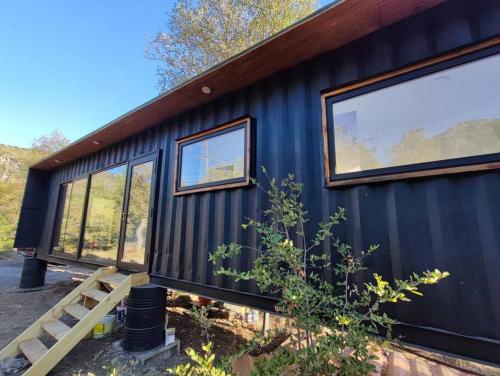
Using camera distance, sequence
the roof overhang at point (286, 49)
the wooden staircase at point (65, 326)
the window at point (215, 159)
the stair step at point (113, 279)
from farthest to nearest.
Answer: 1. the stair step at point (113, 279)
2. the window at point (215, 159)
3. the wooden staircase at point (65, 326)
4. the roof overhang at point (286, 49)

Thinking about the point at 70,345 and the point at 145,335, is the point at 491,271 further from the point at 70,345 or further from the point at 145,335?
the point at 70,345

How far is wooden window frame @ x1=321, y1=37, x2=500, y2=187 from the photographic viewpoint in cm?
151

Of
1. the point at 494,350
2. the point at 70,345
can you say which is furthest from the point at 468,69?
the point at 70,345

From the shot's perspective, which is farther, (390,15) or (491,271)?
(390,15)

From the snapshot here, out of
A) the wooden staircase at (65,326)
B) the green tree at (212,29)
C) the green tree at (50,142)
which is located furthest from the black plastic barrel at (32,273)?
the green tree at (50,142)

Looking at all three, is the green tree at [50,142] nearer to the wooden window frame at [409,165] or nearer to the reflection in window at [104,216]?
the reflection in window at [104,216]

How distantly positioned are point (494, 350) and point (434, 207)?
2.55 feet

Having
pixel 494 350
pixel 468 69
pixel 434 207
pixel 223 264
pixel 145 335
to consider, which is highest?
pixel 468 69

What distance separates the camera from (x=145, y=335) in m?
3.07

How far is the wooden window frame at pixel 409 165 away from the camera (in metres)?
1.51

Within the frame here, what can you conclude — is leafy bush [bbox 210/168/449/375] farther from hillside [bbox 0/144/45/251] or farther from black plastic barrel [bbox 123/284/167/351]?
hillside [bbox 0/144/45/251]

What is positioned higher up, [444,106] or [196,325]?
[444,106]

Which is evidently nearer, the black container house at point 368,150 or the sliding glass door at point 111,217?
the black container house at point 368,150

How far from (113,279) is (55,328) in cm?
77
